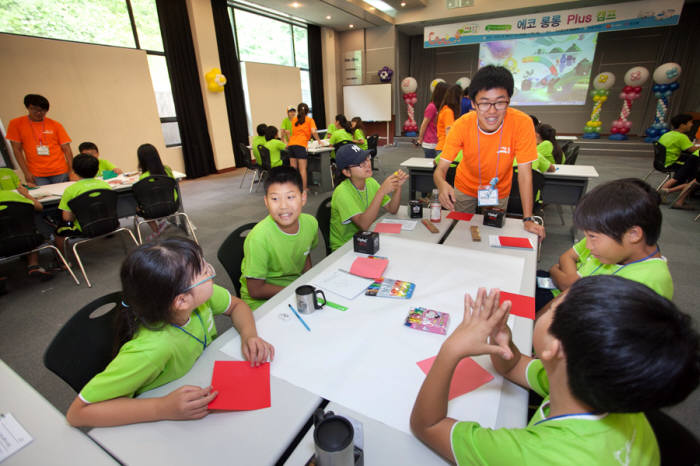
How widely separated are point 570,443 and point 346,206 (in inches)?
63.8

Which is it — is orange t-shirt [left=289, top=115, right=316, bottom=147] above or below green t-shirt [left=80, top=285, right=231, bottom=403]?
above

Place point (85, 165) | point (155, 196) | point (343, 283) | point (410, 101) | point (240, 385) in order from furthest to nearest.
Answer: point (410, 101) → point (155, 196) → point (85, 165) → point (343, 283) → point (240, 385)

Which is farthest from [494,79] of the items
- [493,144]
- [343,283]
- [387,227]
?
[343,283]

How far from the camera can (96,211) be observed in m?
2.96

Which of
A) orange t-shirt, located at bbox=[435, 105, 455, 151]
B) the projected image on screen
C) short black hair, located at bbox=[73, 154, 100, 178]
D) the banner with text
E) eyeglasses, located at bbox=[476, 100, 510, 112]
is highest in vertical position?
the banner with text

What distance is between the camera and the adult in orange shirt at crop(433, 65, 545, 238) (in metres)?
1.89

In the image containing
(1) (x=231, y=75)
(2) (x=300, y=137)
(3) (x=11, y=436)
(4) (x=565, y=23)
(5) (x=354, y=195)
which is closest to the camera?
(3) (x=11, y=436)

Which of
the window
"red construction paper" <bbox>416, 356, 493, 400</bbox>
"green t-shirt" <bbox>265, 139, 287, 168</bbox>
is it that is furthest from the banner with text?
"red construction paper" <bbox>416, 356, 493, 400</bbox>

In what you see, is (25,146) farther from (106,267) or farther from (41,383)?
(41,383)

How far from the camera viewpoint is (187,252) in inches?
39.3

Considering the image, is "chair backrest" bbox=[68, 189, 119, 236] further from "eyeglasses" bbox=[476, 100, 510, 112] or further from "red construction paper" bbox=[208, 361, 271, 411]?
"eyeglasses" bbox=[476, 100, 510, 112]

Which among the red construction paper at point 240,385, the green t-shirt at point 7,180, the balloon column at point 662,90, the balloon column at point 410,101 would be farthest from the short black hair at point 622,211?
the balloon column at point 410,101

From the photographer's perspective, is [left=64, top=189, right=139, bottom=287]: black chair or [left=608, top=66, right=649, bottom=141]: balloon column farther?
[left=608, top=66, right=649, bottom=141]: balloon column

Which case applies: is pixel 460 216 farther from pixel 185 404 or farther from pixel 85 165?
pixel 85 165
